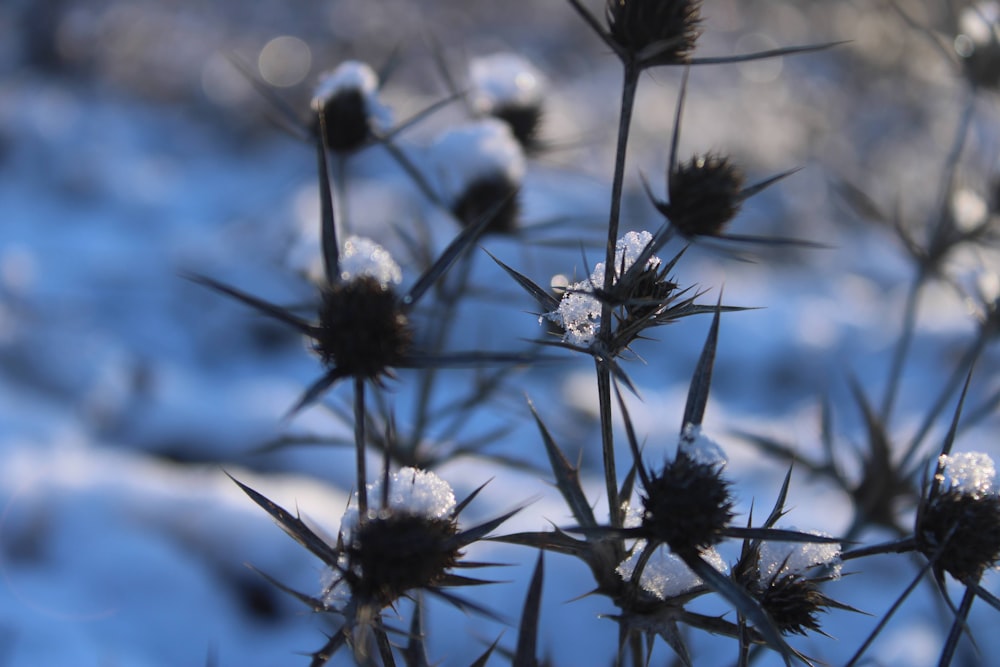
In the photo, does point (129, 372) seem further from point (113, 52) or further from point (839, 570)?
point (113, 52)

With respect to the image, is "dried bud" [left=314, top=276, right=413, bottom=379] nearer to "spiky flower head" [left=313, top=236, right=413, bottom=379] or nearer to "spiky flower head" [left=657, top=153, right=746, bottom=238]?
"spiky flower head" [left=313, top=236, right=413, bottom=379]

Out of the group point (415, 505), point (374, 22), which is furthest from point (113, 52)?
point (415, 505)

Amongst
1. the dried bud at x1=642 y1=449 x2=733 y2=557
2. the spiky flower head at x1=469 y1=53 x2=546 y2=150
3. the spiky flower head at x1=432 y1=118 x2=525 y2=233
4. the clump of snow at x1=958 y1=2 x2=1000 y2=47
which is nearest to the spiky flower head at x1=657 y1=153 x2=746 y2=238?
the dried bud at x1=642 y1=449 x2=733 y2=557

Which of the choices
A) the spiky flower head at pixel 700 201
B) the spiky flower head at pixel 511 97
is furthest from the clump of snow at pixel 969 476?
the spiky flower head at pixel 511 97

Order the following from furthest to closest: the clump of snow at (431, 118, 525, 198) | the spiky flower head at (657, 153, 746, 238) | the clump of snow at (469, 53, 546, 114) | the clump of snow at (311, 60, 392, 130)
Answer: the clump of snow at (469, 53, 546, 114) < the clump of snow at (431, 118, 525, 198) < the clump of snow at (311, 60, 392, 130) < the spiky flower head at (657, 153, 746, 238)

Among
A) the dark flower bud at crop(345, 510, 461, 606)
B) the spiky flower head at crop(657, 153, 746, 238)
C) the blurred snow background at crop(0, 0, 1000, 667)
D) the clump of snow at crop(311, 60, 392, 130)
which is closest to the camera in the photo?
the dark flower bud at crop(345, 510, 461, 606)

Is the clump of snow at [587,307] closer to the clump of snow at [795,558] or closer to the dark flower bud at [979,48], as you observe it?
the clump of snow at [795,558]

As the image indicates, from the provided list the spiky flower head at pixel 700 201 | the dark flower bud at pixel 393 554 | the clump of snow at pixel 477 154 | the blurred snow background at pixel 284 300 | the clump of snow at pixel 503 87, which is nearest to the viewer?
the dark flower bud at pixel 393 554

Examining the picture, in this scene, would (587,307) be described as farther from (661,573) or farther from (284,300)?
(284,300)
